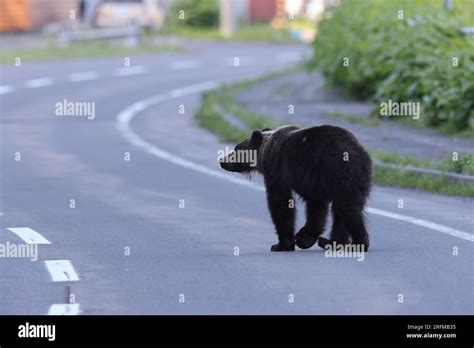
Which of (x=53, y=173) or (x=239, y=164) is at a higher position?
(x=239, y=164)

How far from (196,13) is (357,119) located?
113 feet

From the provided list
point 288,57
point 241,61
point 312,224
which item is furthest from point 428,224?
point 288,57

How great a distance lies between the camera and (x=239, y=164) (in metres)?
12.8

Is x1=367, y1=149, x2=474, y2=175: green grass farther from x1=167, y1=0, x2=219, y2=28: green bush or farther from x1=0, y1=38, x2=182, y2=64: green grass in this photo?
x1=167, y1=0, x2=219, y2=28: green bush

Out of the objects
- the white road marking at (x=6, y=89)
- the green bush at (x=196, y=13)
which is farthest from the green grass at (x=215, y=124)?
the green bush at (x=196, y=13)

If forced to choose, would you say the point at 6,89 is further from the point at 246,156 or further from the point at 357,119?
the point at 246,156

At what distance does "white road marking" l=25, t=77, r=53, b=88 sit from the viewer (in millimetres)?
36812

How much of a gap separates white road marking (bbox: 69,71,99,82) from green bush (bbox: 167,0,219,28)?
17558 millimetres

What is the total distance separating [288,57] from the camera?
4662 cm

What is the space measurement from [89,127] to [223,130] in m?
3.78

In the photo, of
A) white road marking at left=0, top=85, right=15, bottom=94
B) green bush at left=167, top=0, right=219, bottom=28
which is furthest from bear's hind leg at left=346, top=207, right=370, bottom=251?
green bush at left=167, top=0, right=219, bottom=28
